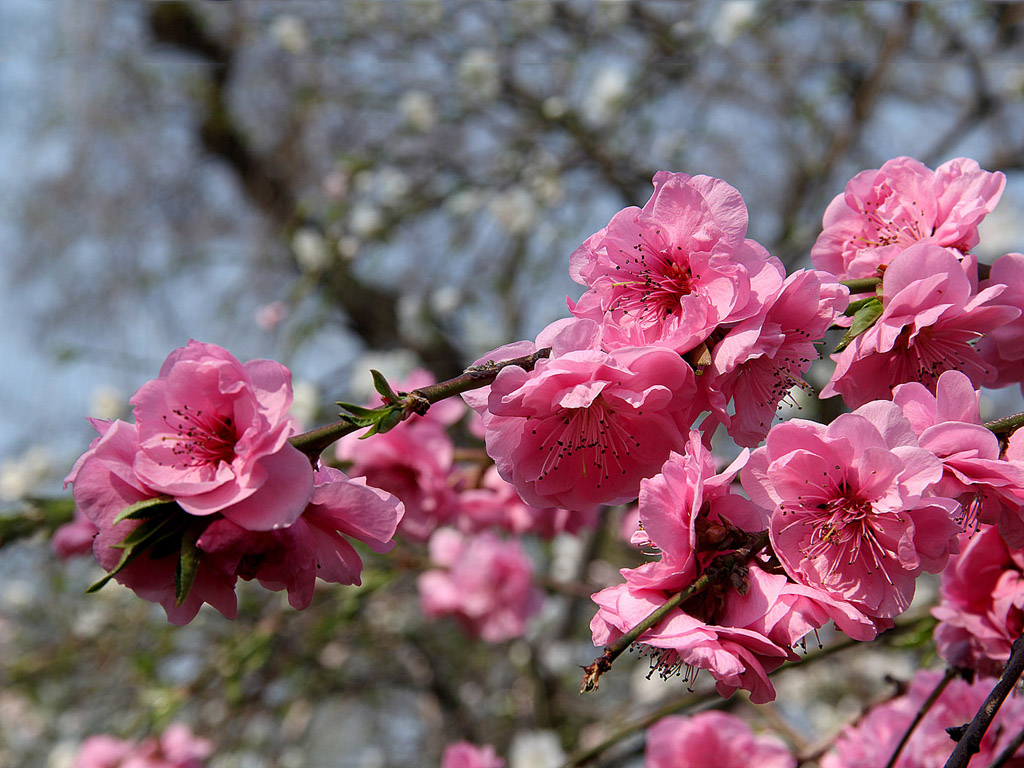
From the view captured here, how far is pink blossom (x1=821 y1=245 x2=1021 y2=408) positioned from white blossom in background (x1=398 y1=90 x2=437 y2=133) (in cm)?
336

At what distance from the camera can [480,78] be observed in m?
3.71

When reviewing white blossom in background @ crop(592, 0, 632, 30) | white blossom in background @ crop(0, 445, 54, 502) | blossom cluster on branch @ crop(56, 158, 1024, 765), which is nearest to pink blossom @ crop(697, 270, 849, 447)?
blossom cluster on branch @ crop(56, 158, 1024, 765)

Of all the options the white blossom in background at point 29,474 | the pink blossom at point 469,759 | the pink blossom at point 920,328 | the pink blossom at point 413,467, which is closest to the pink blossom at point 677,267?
the pink blossom at point 920,328

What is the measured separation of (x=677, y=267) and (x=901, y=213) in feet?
0.87

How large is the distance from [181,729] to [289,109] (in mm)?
3529

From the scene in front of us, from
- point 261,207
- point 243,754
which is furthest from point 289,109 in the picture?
point 243,754

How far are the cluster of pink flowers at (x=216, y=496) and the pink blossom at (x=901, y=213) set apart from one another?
0.55 metres

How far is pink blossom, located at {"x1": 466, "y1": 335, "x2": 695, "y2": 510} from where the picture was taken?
0.63 metres

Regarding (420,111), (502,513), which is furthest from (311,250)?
(502,513)

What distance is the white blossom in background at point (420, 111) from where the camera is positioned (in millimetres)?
3801

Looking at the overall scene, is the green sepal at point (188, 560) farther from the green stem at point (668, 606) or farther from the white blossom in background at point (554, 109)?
the white blossom in background at point (554, 109)

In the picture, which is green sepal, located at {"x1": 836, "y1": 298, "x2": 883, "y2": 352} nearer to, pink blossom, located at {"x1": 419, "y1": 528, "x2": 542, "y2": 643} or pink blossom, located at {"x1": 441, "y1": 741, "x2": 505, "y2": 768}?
pink blossom, located at {"x1": 441, "y1": 741, "x2": 505, "y2": 768}

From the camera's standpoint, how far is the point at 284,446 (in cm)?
62

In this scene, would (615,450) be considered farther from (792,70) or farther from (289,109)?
(289,109)
